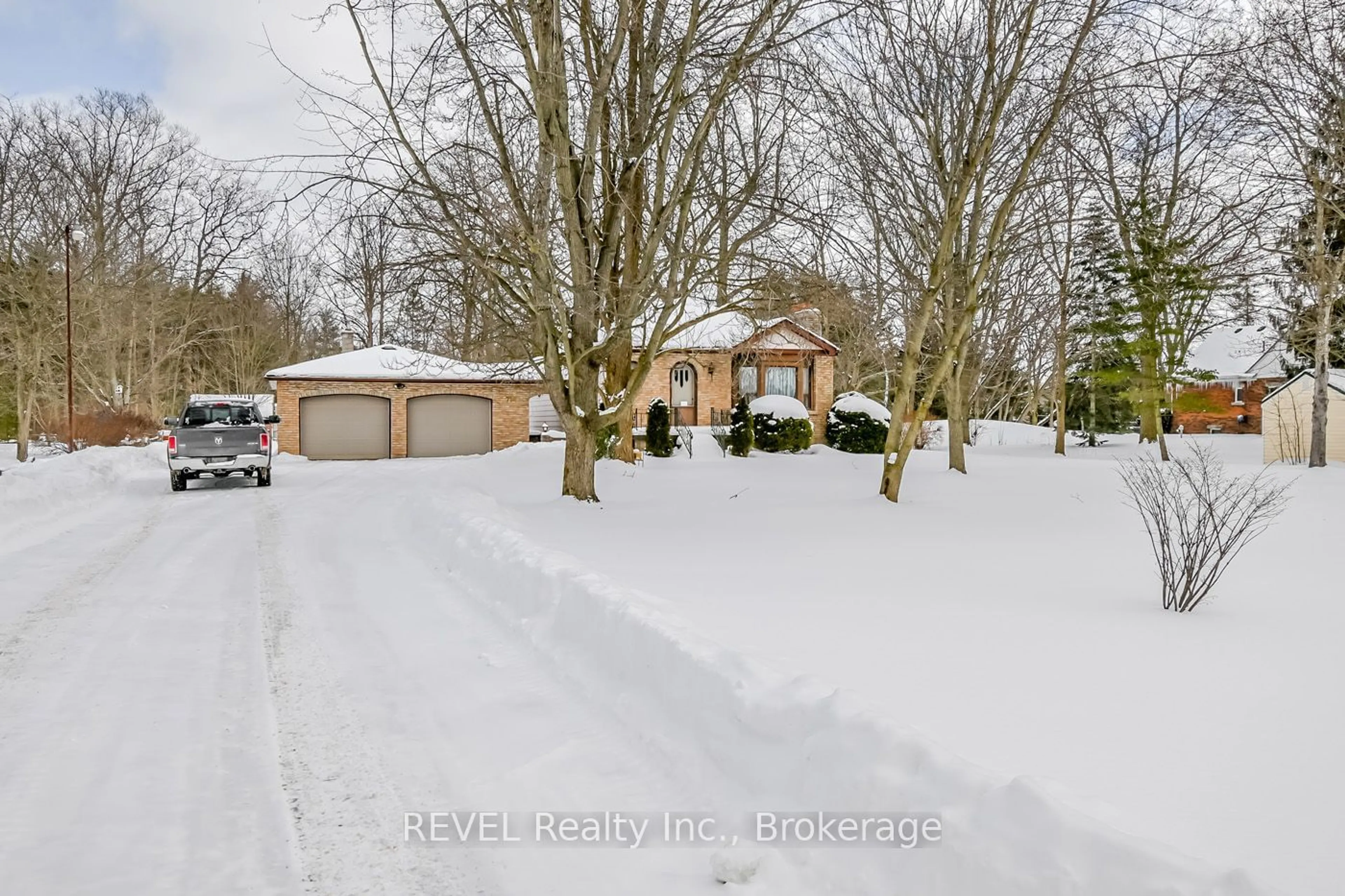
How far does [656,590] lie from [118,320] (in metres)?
36.9

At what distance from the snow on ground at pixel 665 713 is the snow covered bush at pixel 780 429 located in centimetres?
1515

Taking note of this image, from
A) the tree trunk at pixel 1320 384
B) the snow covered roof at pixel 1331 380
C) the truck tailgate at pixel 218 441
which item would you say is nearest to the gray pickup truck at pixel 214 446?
the truck tailgate at pixel 218 441

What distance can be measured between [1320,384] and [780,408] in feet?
44.8

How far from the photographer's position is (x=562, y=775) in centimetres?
396

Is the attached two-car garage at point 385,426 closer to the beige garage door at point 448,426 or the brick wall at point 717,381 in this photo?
the beige garage door at point 448,426

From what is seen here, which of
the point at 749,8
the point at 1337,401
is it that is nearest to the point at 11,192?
the point at 749,8

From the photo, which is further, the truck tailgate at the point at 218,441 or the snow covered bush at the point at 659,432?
the snow covered bush at the point at 659,432

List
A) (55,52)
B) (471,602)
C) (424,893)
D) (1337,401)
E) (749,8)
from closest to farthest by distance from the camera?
(424,893), (471,602), (749,8), (55,52), (1337,401)

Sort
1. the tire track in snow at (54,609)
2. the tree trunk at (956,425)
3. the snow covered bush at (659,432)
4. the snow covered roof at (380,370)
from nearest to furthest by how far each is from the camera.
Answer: the tire track in snow at (54,609), the tree trunk at (956,425), the snow covered bush at (659,432), the snow covered roof at (380,370)

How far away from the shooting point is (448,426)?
3073cm

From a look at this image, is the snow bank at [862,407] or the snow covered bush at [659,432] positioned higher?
the snow bank at [862,407]

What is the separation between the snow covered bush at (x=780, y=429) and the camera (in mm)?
24750

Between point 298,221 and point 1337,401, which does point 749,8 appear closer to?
point 298,221

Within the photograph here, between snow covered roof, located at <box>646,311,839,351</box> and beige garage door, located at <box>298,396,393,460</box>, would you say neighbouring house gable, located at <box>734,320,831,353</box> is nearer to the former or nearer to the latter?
snow covered roof, located at <box>646,311,839,351</box>
